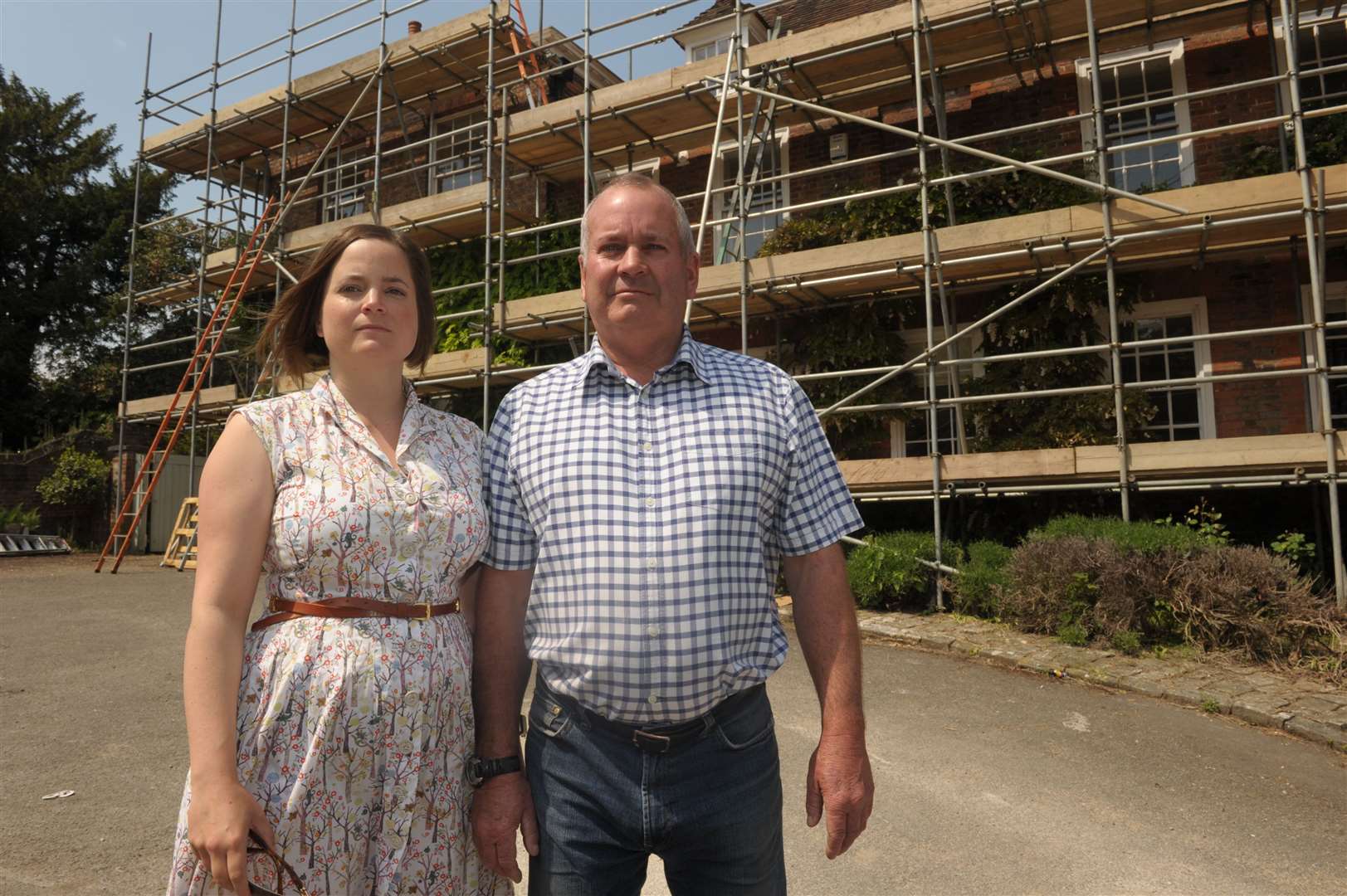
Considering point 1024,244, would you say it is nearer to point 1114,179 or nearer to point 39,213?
point 1114,179

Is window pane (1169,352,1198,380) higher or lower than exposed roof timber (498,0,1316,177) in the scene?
lower

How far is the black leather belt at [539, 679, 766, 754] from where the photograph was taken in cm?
186

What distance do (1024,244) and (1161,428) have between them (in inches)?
116

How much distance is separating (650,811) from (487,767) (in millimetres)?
384

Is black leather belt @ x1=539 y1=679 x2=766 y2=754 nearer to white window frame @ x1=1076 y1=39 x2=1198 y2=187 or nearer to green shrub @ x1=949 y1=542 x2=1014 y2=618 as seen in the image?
green shrub @ x1=949 y1=542 x2=1014 y2=618

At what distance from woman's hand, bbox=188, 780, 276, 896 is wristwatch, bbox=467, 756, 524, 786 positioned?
455mm

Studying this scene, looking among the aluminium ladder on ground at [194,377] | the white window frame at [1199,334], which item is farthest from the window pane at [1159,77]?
the aluminium ladder on ground at [194,377]

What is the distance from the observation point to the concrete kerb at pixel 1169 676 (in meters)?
5.70

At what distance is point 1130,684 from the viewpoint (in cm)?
642

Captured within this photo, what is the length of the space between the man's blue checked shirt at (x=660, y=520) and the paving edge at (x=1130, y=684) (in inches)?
206

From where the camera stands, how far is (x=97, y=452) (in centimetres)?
1888

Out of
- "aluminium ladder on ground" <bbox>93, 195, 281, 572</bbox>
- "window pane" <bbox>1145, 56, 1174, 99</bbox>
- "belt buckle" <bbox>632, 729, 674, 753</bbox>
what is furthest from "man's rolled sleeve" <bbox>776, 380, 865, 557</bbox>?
"aluminium ladder on ground" <bbox>93, 195, 281, 572</bbox>

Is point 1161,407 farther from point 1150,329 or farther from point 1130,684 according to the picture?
point 1130,684

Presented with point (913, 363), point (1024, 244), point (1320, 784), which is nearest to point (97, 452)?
point (913, 363)
